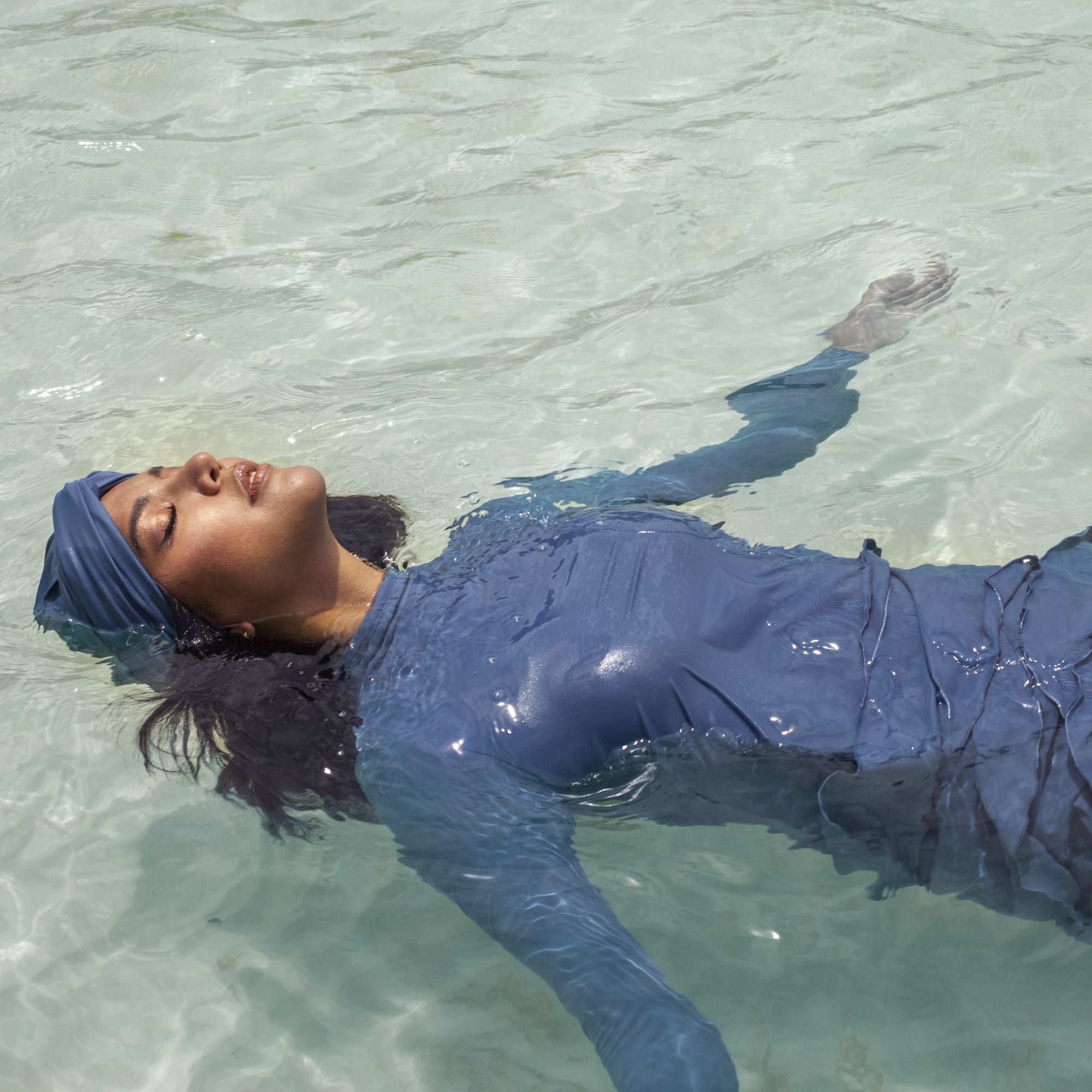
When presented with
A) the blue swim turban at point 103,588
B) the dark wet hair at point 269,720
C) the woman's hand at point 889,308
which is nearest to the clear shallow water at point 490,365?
the woman's hand at point 889,308

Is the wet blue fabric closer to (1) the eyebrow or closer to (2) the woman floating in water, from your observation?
(2) the woman floating in water

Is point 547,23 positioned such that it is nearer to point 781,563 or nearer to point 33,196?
point 33,196

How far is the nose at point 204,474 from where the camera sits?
9.42ft

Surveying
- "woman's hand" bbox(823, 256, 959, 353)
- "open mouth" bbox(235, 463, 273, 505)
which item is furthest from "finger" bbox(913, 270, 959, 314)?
"open mouth" bbox(235, 463, 273, 505)

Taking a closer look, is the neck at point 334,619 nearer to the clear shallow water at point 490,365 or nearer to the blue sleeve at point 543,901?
the blue sleeve at point 543,901

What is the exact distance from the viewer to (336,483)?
14.0 feet

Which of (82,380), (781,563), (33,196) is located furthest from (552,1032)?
(33,196)

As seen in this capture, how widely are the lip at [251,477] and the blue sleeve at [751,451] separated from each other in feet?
2.77

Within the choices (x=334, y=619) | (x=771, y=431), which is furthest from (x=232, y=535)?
(x=771, y=431)

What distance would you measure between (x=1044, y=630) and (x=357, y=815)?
5.50 feet

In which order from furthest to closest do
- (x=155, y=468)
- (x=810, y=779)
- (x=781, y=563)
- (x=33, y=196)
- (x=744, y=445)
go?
(x=33, y=196) → (x=744, y=445) → (x=155, y=468) → (x=781, y=563) → (x=810, y=779)

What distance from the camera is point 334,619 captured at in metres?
2.95

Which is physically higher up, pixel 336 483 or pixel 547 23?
pixel 547 23

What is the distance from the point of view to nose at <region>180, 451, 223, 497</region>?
2871 mm
